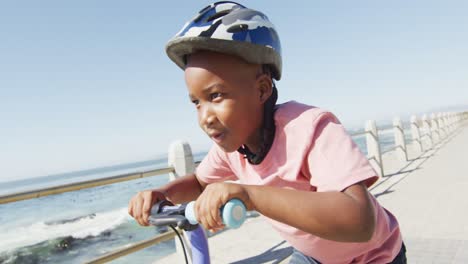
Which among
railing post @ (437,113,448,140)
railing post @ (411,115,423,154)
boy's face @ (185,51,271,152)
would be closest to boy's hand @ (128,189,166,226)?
boy's face @ (185,51,271,152)

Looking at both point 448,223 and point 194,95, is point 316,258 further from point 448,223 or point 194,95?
point 448,223

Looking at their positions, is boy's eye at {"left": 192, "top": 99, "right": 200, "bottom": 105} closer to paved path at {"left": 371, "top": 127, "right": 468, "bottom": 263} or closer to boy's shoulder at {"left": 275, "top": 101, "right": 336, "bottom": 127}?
boy's shoulder at {"left": 275, "top": 101, "right": 336, "bottom": 127}

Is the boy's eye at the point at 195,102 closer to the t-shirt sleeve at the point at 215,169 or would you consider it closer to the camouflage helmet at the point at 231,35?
the camouflage helmet at the point at 231,35

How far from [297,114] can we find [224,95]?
12.0 inches

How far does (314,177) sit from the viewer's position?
120 cm

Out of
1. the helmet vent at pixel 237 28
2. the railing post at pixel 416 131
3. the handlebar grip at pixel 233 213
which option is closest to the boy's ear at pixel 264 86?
the helmet vent at pixel 237 28

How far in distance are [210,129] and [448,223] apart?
4263 millimetres

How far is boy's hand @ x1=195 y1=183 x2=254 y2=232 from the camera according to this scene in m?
0.98

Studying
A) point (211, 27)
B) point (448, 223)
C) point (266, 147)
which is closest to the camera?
point (211, 27)

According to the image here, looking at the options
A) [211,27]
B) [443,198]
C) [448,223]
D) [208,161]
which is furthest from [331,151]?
[443,198]

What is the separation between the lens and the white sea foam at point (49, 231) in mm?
12094

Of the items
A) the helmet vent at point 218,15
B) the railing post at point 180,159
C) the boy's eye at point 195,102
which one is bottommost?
the railing post at point 180,159

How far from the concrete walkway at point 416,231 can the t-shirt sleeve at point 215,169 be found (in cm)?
224

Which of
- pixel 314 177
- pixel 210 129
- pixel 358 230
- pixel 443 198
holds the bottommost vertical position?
pixel 443 198
